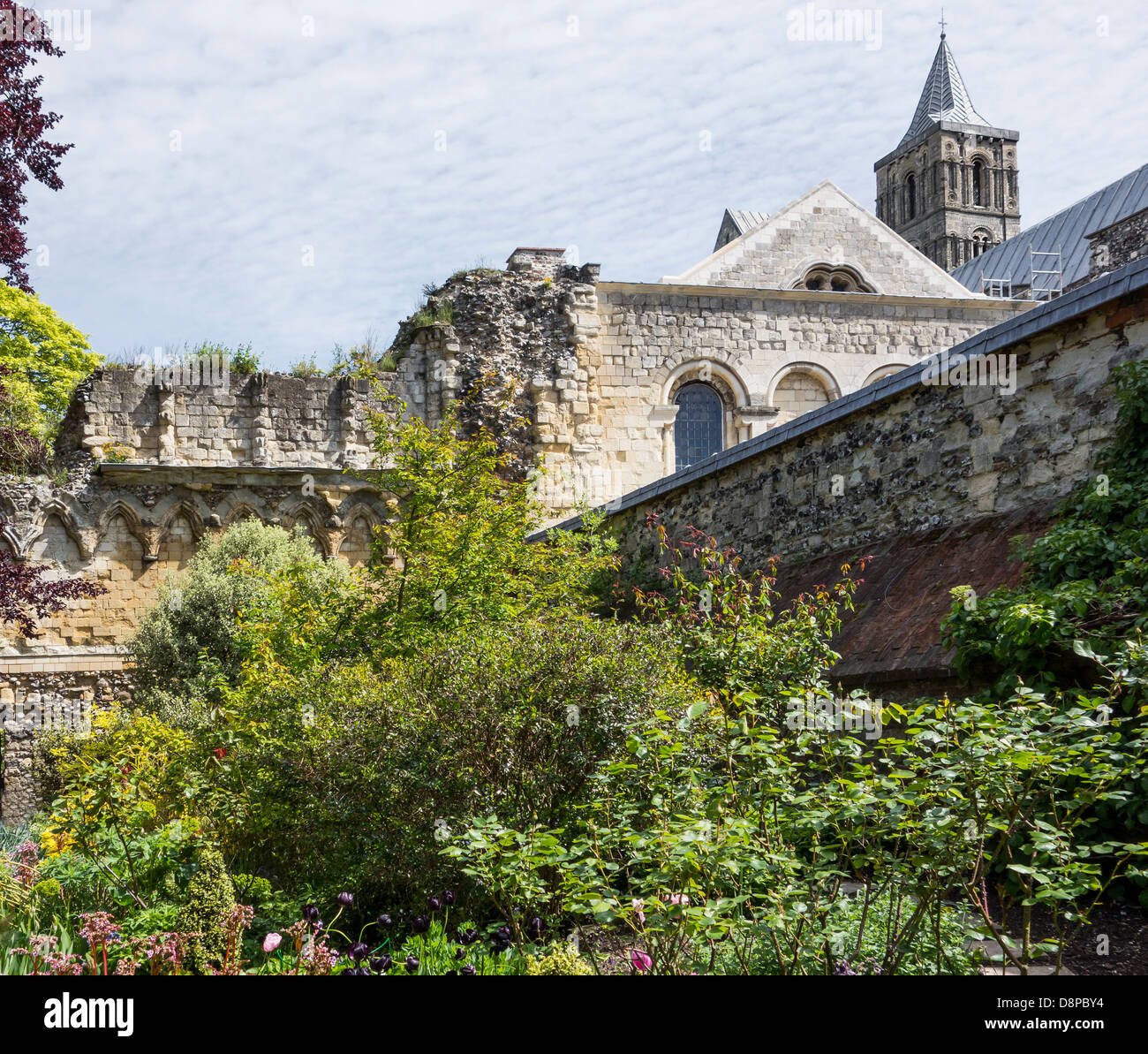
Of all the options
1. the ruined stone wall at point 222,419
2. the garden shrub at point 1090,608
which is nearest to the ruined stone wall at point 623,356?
the ruined stone wall at point 222,419

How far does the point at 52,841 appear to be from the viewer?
680 centimetres

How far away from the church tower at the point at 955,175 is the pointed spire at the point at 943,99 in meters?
0.05

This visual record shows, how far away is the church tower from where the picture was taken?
5519 centimetres

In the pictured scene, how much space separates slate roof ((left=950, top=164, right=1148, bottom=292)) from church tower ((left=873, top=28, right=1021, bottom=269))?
56.2 ft

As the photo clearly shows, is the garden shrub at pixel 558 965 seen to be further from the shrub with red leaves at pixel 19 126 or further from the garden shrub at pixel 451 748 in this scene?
the shrub with red leaves at pixel 19 126

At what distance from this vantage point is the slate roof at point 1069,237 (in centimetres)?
3158

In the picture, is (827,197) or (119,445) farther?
(827,197)

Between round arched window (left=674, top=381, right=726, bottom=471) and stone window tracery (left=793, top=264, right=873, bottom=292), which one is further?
stone window tracery (left=793, top=264, right=873, bottom=292)

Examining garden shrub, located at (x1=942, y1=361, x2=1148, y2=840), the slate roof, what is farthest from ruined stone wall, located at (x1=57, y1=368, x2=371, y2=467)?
the slate roof

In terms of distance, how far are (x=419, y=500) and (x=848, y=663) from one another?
4.10 metres

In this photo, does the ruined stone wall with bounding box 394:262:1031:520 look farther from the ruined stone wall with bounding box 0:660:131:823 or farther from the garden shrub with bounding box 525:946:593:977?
the garden shrub with bounding box 525:946:593:977

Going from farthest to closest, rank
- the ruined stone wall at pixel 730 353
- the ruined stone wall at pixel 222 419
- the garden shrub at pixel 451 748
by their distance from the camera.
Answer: the ruined stone wall at pixel 730 353 < the ruined stone wall at pixel 222 419 < the garden shrub at pixel 451 748
